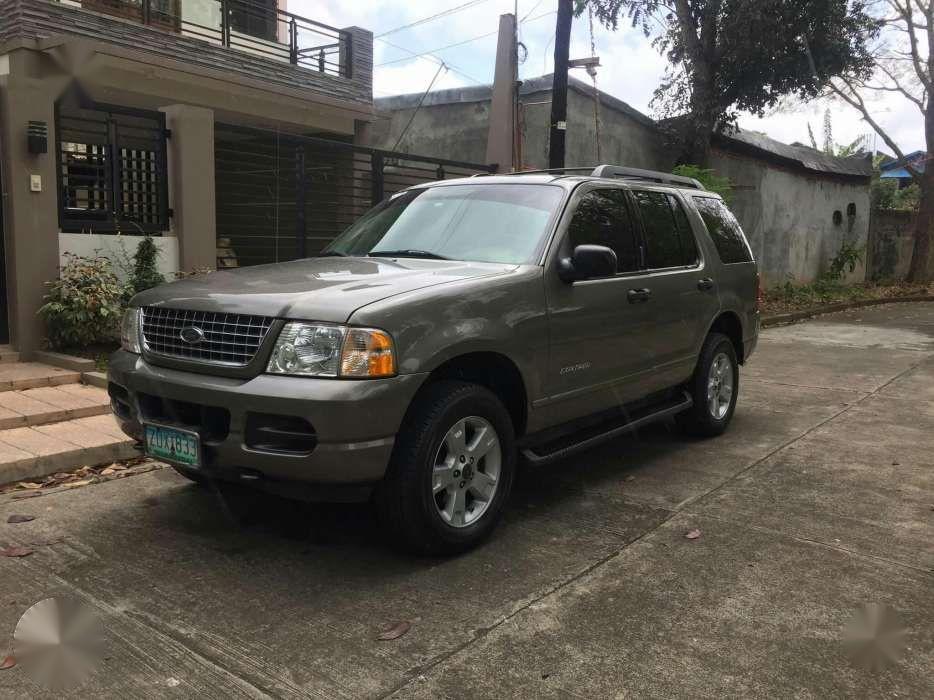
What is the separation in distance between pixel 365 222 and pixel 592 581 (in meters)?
2.83

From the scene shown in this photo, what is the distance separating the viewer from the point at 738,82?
1641 centimetres

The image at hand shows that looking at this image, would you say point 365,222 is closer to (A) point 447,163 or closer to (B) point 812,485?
(B) point 812,485

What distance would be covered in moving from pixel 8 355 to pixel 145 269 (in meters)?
1.55

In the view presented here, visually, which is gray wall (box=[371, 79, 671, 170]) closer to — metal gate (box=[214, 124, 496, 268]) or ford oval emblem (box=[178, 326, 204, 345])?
metal gate (box=[214, 124, 496, 268])

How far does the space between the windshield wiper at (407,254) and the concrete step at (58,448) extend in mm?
2025

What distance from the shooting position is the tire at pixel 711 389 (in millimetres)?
5977

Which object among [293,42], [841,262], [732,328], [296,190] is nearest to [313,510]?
[732,328]

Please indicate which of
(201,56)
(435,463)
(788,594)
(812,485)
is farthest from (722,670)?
(201,56)

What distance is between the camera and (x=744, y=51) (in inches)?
620

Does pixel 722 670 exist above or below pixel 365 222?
below

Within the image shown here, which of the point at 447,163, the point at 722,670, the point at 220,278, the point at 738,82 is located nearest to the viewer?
the point at 722,670

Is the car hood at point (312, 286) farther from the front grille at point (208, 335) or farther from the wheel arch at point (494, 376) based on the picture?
the wheel arch at point (494, 376)

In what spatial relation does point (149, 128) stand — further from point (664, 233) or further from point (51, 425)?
point (664, 233)

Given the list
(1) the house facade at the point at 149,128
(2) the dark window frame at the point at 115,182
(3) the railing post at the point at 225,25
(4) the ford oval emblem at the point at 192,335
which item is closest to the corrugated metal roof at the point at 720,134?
(1) the house facade at the point at 149,128
